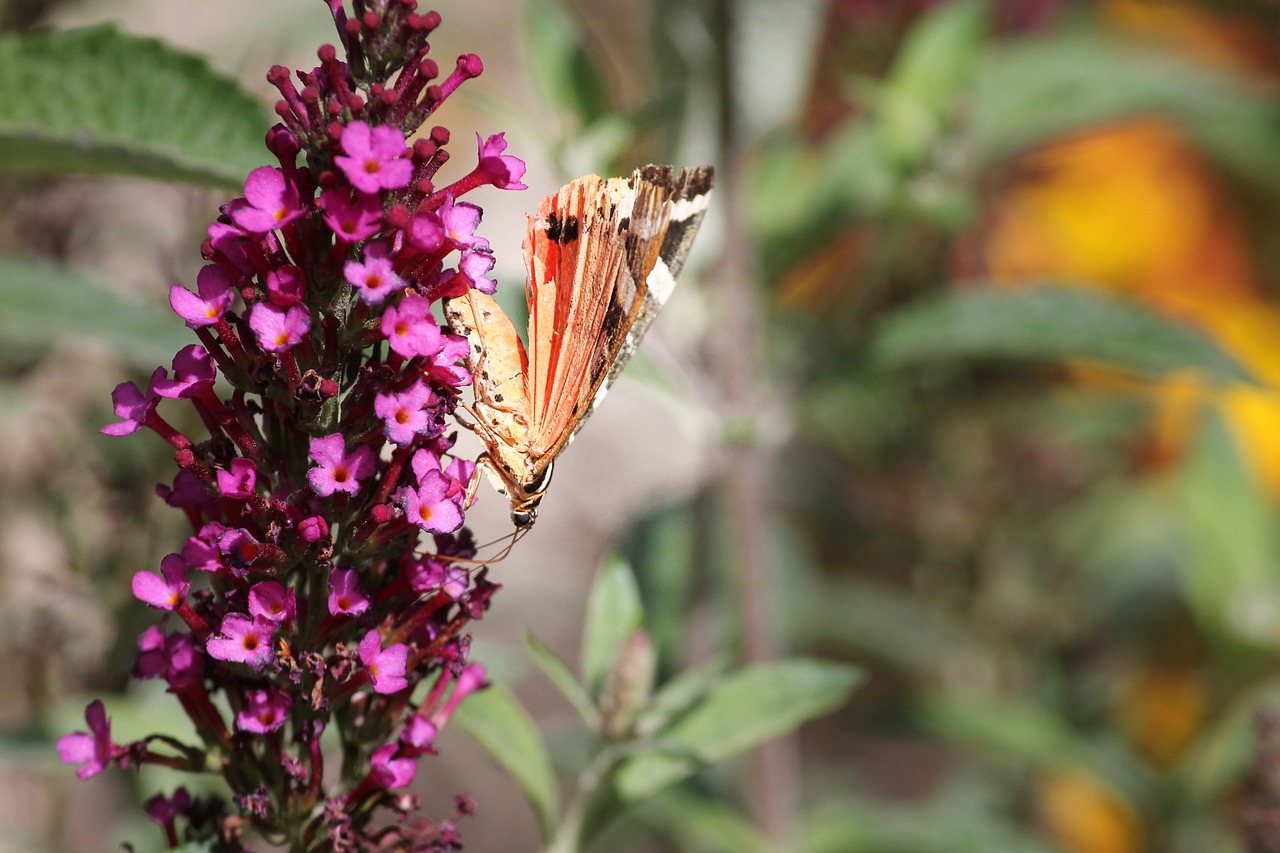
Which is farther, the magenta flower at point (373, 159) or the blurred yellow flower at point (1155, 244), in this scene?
the blurred yellow flower at point (1155, 244)

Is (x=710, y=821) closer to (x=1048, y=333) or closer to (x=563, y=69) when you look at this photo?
(x=1048, y=333)

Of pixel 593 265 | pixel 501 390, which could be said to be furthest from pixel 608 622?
pixel 593 265

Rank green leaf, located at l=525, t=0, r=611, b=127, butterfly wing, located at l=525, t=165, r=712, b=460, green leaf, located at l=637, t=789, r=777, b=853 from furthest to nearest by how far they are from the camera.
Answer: green leaf, located at l=637, t=789, r=777, b=853 < green leaf, located at l=525, t=0, r=611, b=127 < butterfly wing, located at l=525, t=165, r=712, b=460

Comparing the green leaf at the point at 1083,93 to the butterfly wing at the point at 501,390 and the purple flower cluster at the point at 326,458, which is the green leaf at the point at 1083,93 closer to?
the butterfly wing at the point at 501,390

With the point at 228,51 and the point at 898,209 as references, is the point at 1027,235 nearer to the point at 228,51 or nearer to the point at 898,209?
the point at 898,209

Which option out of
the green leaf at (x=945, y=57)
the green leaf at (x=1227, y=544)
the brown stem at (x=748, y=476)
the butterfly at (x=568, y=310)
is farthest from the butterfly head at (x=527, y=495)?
the green leaf at (x=1227, y=544)

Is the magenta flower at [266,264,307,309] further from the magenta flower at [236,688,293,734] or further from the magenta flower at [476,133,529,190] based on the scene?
the magenta flower at [236,688,293,734]

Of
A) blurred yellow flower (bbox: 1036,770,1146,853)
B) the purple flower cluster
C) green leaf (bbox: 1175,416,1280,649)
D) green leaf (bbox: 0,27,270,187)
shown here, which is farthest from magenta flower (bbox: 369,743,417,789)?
blurred yellow flower (bbox: 1036,770,1146,853)

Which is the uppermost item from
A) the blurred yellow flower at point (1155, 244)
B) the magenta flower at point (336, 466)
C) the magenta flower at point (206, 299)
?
the blurred yellow flower at point (1155, 244)
